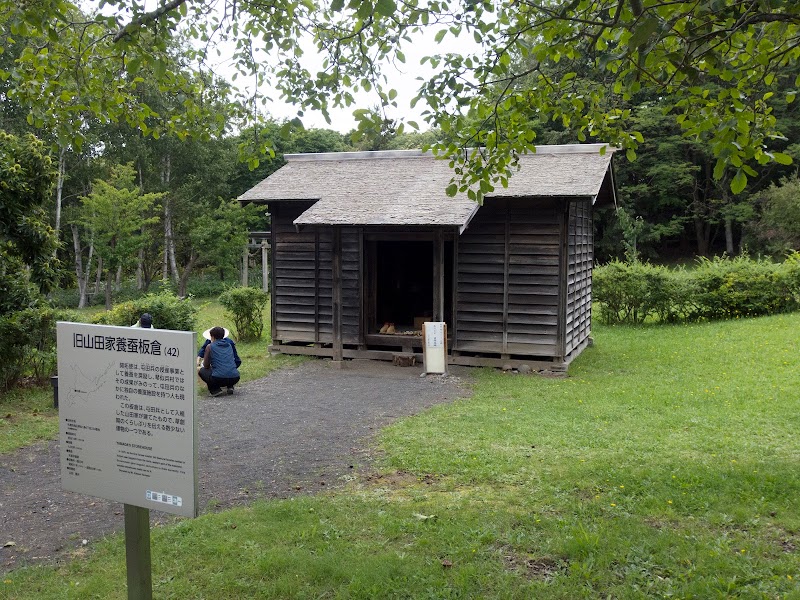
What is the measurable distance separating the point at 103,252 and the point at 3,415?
21.8m

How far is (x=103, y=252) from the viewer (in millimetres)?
30469

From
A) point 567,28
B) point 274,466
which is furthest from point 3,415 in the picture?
point 567,28

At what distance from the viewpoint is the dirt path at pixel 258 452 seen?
6.07 m

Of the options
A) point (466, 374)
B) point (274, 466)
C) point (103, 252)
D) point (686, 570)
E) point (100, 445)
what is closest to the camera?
point (100, 445)

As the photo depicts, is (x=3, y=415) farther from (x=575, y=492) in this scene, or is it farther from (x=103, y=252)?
(x=103, y=252)

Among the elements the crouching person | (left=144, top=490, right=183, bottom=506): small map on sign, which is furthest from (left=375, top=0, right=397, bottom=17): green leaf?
the crouching person

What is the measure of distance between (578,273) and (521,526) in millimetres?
11436

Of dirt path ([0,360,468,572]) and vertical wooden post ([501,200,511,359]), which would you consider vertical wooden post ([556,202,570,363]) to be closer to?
vertical wooden post ([501,200,511,359])

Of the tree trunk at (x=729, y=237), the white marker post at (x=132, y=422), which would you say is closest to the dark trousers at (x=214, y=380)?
the white marker post at (x=132, y=422)

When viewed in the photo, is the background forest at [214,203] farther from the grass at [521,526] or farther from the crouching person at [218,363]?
the grass at [521,526]

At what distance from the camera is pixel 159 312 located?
14.7 meters

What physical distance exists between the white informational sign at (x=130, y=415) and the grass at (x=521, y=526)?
1.17 metres

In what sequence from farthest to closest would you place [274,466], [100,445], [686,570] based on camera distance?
1. [274,466]
2. [686,570]
3. [100,445]

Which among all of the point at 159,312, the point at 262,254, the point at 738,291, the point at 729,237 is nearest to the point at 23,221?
the point at 159,312
